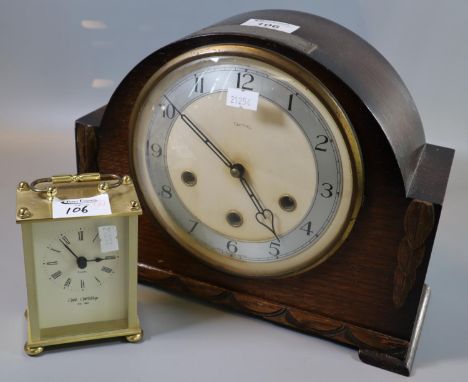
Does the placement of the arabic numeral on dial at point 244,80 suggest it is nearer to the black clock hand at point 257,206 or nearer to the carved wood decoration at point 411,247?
the black clock hand at point 257,206

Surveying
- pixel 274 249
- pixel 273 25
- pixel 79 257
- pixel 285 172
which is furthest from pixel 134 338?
→ pixel 273 25

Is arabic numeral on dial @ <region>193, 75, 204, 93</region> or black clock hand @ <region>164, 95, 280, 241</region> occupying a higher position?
arabic numeral on dial @ <region>193, 75, 204, 93</region>

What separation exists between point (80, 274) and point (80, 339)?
13 cm

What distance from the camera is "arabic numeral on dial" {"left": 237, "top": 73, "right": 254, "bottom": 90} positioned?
51.8 inches

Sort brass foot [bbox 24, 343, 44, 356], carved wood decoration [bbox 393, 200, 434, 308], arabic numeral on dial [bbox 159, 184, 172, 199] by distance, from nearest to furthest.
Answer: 1. carved wood decoration [bbox 393, 200, 434, 308]
2. brass foot [bbox 24, 343, 44, 356]
3. arabic numeral on dial [bbox 159, 184, 172, 199]

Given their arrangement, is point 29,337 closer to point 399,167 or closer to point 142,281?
point 142,281

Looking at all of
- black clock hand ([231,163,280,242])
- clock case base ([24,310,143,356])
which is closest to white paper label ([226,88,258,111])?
black clock hand ([231,163,280,242])

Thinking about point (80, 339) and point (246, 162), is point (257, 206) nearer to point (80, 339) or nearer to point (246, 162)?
point (246, 162)

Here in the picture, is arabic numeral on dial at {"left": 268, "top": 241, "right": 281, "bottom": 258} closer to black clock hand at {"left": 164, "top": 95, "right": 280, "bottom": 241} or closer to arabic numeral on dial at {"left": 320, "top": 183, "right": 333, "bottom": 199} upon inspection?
black clock hand at {"left": 164, "top": 95, "right": 280, "bottom": 241}

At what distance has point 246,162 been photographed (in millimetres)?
1387

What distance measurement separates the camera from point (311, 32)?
139 centimetres

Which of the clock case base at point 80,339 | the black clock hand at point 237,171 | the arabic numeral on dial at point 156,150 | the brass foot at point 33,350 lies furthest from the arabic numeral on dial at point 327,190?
the brass foot at point 33,350

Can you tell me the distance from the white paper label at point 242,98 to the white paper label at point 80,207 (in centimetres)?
29

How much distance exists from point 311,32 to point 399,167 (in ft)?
1.04
